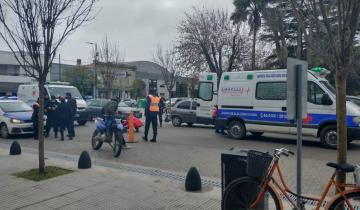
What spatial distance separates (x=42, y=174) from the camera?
7398 mm

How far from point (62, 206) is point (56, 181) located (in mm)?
1573

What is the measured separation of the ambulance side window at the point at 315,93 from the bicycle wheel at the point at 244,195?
8099 millimetres

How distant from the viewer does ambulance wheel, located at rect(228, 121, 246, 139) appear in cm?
1389

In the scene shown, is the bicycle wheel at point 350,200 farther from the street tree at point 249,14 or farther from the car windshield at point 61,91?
the street tree at point 249,14

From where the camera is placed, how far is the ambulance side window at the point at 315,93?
11844mm

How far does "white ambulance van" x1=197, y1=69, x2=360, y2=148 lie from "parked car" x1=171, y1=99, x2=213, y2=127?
180 inches

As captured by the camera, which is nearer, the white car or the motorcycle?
the motorcycle

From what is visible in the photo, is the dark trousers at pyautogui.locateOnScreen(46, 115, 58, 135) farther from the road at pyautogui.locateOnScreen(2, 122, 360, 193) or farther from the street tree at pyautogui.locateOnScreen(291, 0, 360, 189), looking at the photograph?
the street tree at pyautogui.locateOnScreen(291, 0, 360, 189)

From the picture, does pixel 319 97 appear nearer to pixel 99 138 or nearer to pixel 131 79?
pixel 99 138

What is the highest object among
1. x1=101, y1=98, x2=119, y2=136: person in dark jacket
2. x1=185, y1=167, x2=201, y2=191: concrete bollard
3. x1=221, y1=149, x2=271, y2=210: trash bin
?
x1=101, y1=98, x2=119, y2=136: person in dark jacket

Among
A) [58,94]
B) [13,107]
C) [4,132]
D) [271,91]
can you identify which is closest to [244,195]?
[271,91]

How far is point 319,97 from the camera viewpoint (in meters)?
11.8

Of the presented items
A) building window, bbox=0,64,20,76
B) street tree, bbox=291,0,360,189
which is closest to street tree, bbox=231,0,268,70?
street tree, bbox=291,0,360,189

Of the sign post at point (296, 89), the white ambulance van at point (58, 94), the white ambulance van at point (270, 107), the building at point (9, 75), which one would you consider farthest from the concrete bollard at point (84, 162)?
the building at point (9, 75)
